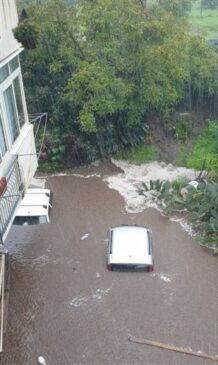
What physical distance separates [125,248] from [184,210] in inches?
182

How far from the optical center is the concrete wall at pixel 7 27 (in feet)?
29.2

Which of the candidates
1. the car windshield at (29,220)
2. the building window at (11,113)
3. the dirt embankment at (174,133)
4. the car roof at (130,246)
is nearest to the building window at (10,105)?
the building window at (11,113)

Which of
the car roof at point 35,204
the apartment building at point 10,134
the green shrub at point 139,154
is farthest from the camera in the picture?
the green shrub at point 139,154

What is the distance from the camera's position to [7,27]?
930 centimetres

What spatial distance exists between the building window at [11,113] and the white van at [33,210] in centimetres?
331

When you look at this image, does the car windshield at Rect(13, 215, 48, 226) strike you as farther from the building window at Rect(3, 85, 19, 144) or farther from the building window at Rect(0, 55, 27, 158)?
the building window at Rect(3, 85, 19, 144)

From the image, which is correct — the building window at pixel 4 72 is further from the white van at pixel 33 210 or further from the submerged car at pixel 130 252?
the submerged car at pixel 130 252

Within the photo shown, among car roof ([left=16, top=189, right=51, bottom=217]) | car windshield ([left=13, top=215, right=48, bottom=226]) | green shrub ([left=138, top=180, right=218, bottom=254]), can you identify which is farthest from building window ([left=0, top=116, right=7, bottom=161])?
green shrub ([left=138, top=180, right=218, bottom=254])

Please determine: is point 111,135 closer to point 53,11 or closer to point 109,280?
point 53,11

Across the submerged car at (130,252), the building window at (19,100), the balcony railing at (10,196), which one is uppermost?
the building window at (19,100)

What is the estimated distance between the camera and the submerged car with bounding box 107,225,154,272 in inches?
469

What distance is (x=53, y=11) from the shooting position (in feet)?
62.0

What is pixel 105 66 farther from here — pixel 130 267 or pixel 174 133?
pixel 130 267

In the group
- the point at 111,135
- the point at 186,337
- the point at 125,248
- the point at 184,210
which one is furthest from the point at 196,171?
the point at 186,337
